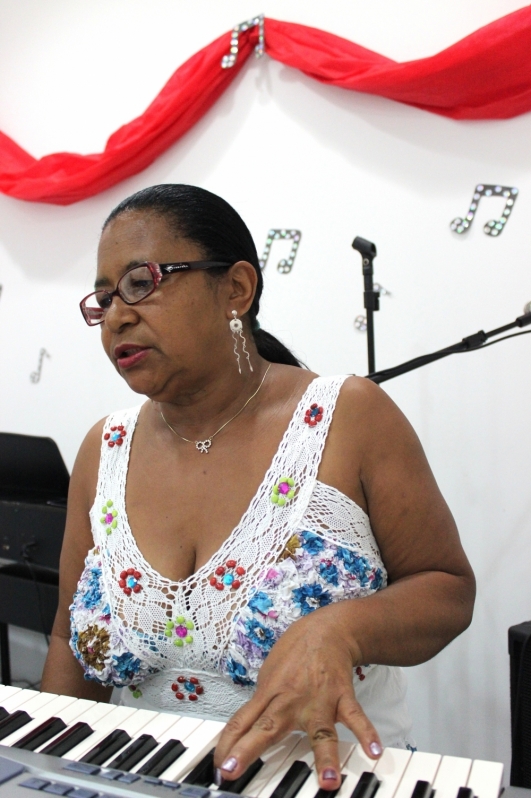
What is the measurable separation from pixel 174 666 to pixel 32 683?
8.35 feet

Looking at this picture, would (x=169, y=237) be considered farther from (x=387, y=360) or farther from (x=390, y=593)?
(x=387, y=360)

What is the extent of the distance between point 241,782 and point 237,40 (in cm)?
260

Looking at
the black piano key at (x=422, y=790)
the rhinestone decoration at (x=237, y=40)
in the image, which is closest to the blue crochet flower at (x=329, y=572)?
the black piano key at (x=422, y=790)

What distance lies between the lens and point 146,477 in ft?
4.60

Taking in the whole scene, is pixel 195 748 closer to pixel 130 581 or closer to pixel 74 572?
pixel 130 581

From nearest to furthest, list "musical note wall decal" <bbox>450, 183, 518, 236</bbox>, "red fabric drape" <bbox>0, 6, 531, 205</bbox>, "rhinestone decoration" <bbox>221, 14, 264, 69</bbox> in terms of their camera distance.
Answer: "red fabric drape" <bbox>0, 6, 531, 205</bbox>
"musical note wall decal" <bbox>450, 183, 518, 236</bbox>
"rhinestone decoration" <bbox>221, 14, 264, 69</bbox>

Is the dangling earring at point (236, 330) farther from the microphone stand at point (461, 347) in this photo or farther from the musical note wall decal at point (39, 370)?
the musical note wall decal at point (39, 370)

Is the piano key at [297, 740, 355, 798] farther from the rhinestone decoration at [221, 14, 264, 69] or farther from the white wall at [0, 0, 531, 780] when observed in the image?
the rhinestone decoration at [221, 14, 264, 69]

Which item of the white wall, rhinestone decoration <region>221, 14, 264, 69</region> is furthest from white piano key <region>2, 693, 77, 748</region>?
rhinestone decoration <region>221, 14, 264, 69</region>

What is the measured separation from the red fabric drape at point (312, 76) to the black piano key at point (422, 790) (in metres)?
2.10

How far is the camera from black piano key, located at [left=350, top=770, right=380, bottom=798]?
0.72 metres

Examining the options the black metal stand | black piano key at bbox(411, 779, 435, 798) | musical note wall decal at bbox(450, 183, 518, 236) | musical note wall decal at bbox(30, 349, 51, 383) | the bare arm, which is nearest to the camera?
black piano key at bbox(411, 779, 435, 798)

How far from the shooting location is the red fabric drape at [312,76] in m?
2.25

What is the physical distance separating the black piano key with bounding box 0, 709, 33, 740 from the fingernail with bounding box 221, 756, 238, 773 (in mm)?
301
